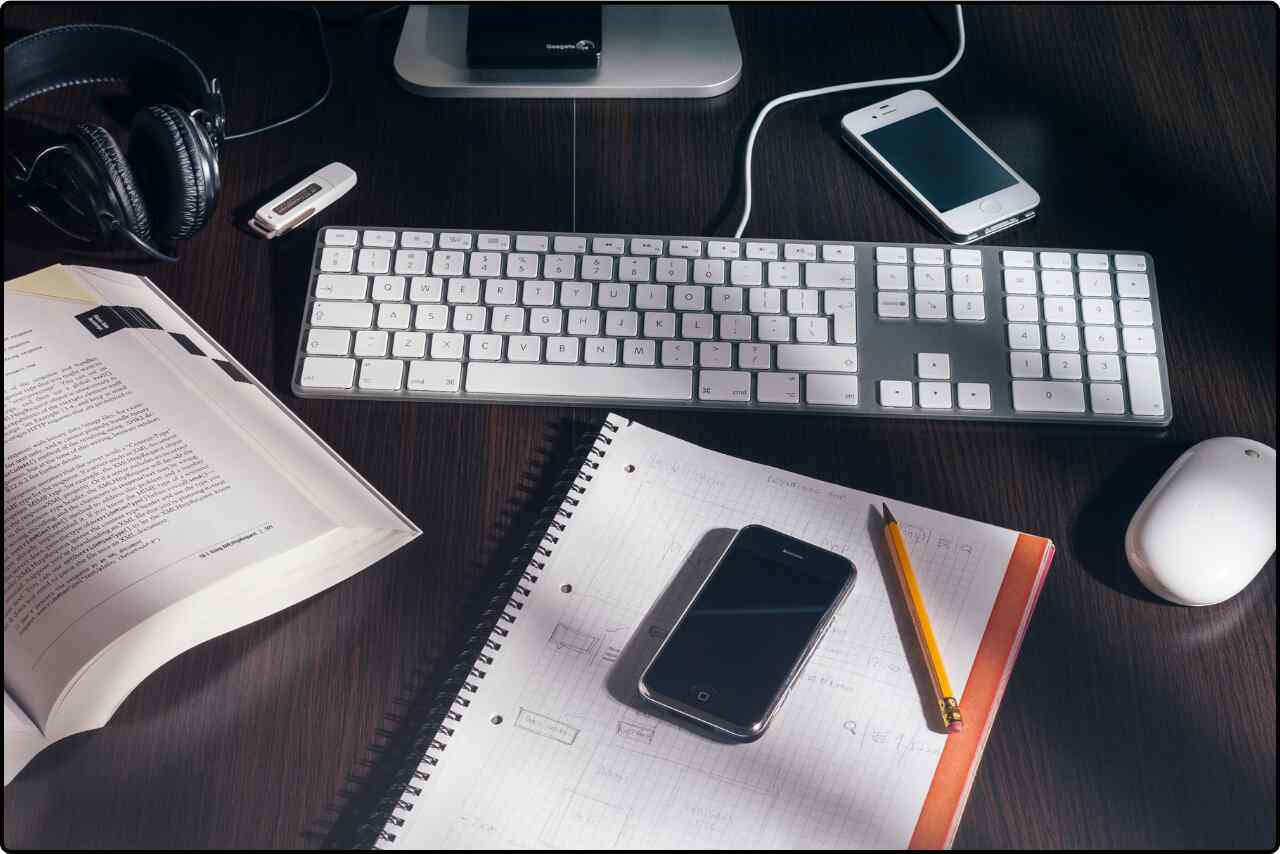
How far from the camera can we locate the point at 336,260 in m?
0.70

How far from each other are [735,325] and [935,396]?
14 centimetres

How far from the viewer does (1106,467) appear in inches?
25.3

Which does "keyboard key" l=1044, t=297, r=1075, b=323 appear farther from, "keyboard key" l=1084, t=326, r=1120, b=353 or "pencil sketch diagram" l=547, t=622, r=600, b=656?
"pencil sketch diagram" l=547, t=622, r=600, b=656

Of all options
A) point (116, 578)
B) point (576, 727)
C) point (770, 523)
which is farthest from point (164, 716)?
point (770, 523)

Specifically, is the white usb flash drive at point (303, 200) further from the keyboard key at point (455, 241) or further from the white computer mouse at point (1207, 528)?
the white computer mouse at point (1207, 528)

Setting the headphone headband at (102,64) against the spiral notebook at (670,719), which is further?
the headphone headband at (102,64)

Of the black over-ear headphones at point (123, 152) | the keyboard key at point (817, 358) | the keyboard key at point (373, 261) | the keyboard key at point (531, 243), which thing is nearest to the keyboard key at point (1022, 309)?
the keyboard key at point (817, 358)

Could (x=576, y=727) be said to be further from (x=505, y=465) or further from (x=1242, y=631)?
(x=1242, y=631)

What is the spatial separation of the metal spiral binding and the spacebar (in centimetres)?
3

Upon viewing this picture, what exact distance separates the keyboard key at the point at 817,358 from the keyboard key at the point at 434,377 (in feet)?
0.71

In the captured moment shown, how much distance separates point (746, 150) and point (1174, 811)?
0.54 meters

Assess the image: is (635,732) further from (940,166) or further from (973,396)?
(940,166)

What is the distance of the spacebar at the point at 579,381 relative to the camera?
658mm

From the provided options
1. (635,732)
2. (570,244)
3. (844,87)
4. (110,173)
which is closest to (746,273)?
(570,244)
